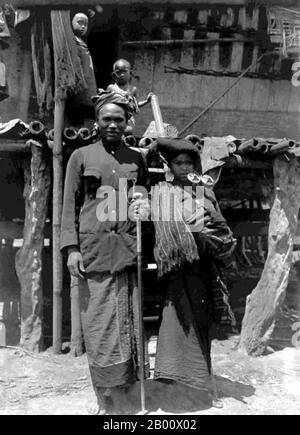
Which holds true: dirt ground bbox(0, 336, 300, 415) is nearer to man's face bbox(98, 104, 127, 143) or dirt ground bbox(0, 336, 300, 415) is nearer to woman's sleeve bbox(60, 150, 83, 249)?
woman's sleeve bbox(60, 150, 83, 249)

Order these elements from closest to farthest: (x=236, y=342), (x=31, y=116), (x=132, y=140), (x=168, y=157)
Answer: (x=168, y=157), (x=132, y=140), (x=236, y=342), (x=31, y=116)

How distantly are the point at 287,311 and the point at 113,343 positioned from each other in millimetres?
5020

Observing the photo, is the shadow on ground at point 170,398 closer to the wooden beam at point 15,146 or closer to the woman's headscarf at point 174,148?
the woman's headscarf at point 174,148

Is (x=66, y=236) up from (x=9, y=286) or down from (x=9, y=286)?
up

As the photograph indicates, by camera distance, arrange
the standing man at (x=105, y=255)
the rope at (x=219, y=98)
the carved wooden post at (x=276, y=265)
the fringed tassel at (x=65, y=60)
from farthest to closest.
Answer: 1. the rope at (x=219, y=98)
2. the carved wooden post at (x=276, y=265)
3. the fringed tassel at (x=65, y=60)
4. the standing man at (x=105, y=255)

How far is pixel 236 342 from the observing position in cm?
602

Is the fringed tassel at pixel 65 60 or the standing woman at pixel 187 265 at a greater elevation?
the fringed tassel at pixel 65 60

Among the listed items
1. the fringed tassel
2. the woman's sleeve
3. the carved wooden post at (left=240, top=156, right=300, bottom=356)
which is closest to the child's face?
the fringed tassel

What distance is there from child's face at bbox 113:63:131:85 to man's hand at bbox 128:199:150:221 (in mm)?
2709

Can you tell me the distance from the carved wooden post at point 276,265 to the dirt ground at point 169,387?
286 mm

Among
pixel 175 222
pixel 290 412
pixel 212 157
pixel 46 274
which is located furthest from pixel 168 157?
pixel 46 274

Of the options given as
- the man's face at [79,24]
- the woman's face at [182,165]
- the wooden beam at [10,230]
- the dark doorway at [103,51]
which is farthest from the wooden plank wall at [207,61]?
the woman's face at [182,165]

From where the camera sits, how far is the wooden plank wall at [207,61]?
292 inches

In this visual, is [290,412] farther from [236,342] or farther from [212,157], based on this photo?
[212,157]
